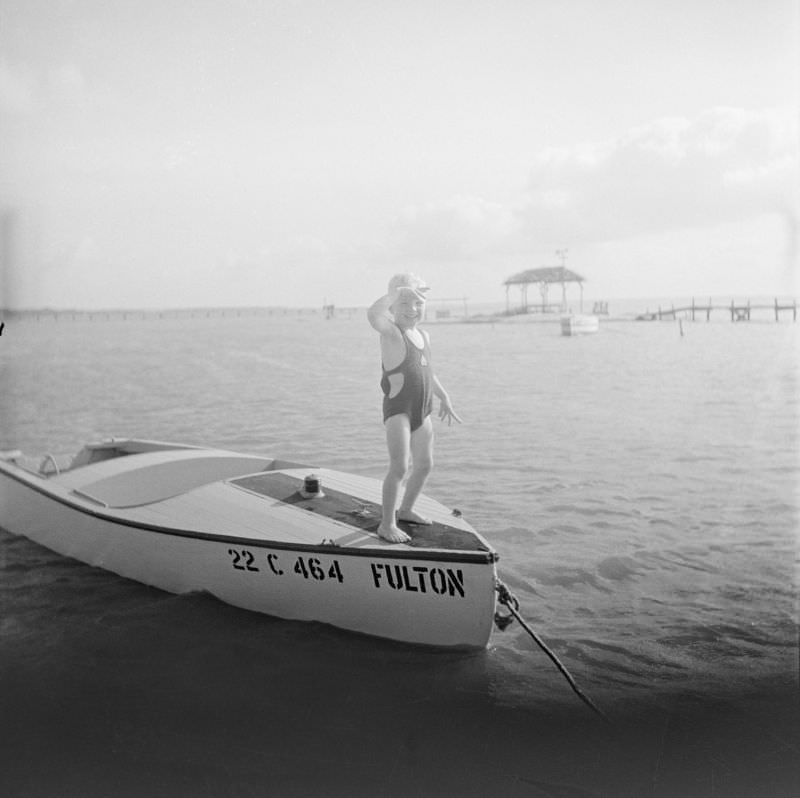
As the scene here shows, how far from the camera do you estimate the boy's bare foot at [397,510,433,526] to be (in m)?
3.44

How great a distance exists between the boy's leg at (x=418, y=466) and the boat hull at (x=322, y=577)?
34 cm

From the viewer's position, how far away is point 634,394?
12.9 m

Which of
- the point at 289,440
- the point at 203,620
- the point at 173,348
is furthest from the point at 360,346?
the point at 203,620

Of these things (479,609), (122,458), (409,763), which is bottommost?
(409,763)

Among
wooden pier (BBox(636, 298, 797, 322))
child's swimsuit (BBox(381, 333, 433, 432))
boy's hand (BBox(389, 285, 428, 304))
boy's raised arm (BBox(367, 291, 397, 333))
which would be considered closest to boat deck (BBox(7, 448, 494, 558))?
child's swimsuit (BBox(381, 333, 433, 432))

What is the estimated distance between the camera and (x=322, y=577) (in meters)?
3.29

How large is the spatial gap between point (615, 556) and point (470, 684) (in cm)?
172

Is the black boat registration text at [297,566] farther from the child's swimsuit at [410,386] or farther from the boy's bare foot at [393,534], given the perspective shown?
the child's swimsuit at [410,386]

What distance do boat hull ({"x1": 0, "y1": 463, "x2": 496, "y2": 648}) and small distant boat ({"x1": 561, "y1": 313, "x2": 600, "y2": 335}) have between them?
87.0 ft

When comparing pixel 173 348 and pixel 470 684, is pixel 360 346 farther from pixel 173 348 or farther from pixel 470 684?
pixel 470 684

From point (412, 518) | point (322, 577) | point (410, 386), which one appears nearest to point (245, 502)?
point (322, 577)

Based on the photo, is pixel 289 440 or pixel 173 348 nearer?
pixel 289 440

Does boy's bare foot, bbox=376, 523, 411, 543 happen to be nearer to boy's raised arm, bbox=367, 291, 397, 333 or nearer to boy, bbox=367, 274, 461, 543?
boy, bbox=367, 274, 461, 543

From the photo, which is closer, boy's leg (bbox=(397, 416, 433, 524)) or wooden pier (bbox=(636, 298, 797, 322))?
boy's leg (bbox=(397, 416, 433, 524))
